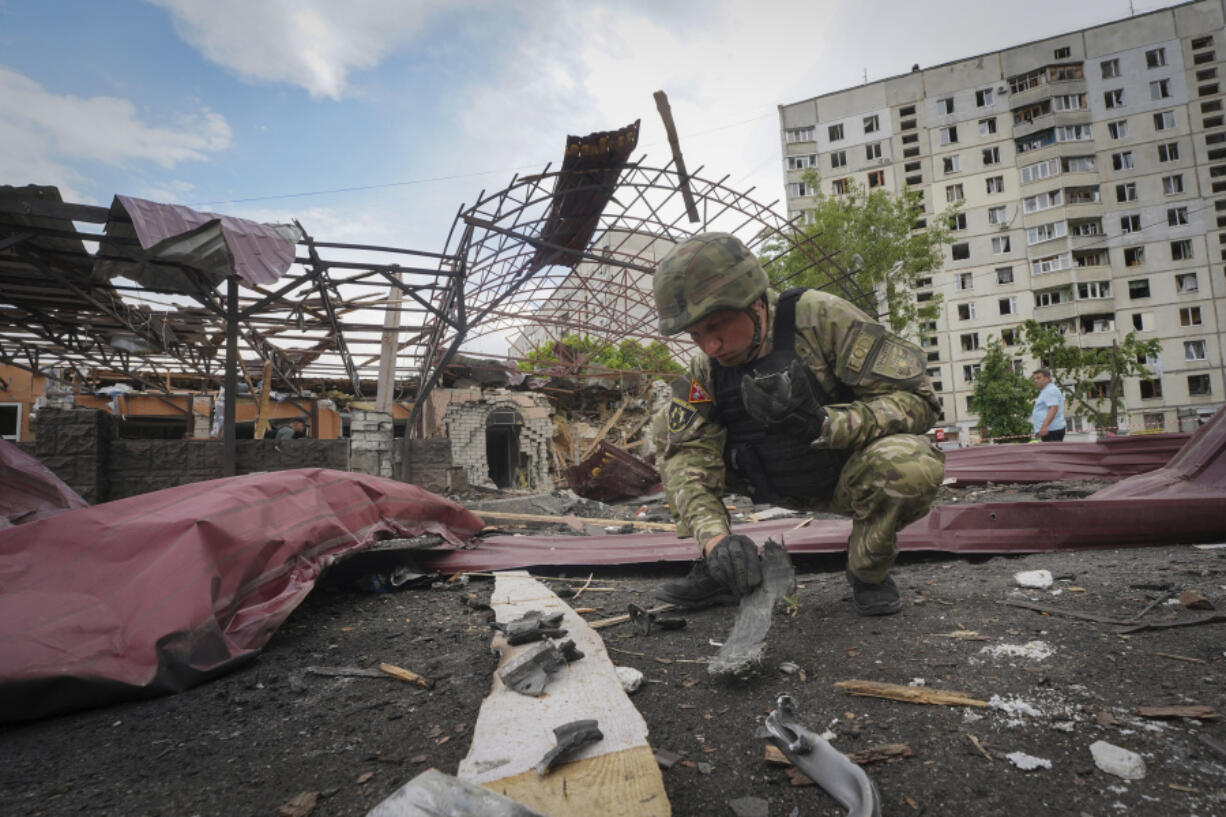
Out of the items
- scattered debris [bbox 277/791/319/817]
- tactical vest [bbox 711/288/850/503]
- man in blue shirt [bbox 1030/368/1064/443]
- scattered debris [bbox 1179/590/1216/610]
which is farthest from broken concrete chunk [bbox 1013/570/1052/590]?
man in blue shirt [bbox 1030/368/1064/443]

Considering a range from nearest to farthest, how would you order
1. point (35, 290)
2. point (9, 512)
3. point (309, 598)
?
point (309, 598) → point (9, 512) → point (35, 290)

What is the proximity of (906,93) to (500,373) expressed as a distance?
32.9 meters

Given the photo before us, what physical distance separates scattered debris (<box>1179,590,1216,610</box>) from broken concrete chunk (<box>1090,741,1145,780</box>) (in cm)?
113

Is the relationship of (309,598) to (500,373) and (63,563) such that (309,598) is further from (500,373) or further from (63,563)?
(500,373)

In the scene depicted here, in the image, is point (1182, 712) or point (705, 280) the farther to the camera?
point (705, 280)

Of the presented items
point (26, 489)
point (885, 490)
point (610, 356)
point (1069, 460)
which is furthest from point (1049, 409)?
point (610, 356)

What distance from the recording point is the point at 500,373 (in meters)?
15.1

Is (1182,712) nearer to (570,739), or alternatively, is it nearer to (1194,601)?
(1194,601)

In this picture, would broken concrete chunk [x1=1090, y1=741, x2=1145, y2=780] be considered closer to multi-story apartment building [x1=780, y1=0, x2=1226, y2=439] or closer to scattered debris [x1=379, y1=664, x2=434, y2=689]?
scattered debris [x1=379, y1=664, x2=434, y2=689]

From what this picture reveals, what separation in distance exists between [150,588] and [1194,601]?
3.30 m

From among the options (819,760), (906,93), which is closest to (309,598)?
(819,760)

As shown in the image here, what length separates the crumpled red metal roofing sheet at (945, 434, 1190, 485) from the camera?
18.5ft

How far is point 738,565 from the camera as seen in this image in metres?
1.77

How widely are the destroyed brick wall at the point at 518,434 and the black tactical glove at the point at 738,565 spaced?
12.8m
